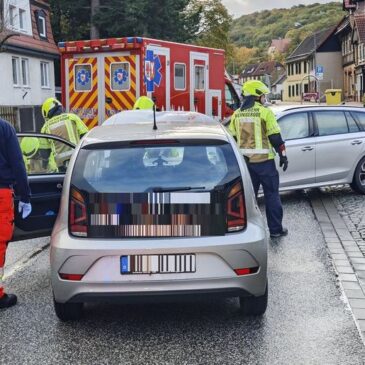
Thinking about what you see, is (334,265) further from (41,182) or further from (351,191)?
(351,191)

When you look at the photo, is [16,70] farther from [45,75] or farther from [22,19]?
[45,75]

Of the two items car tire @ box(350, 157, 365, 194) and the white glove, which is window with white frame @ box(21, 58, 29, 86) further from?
the white glove

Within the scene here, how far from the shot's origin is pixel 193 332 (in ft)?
16.1

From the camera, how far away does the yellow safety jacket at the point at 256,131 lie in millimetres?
7727

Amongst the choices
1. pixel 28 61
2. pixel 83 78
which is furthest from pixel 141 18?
pixel 83 78

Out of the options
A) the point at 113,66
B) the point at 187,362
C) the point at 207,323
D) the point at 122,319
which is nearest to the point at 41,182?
the point at 122,319

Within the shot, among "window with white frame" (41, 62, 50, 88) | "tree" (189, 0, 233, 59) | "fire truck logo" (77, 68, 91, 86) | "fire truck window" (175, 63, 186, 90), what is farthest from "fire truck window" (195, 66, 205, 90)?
"tree" (189, 0, 233, 59)

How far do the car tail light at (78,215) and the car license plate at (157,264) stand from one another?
369mm

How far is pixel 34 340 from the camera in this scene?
4.80m

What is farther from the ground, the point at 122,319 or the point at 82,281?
the point at 82,281

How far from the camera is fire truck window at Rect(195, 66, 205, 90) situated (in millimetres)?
16812

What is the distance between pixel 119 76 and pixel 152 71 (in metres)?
0.78

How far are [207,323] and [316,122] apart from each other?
21.4 feet

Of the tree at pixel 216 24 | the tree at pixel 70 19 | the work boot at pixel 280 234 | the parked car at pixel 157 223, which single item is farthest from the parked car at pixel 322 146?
the tree at pixel 216 24
